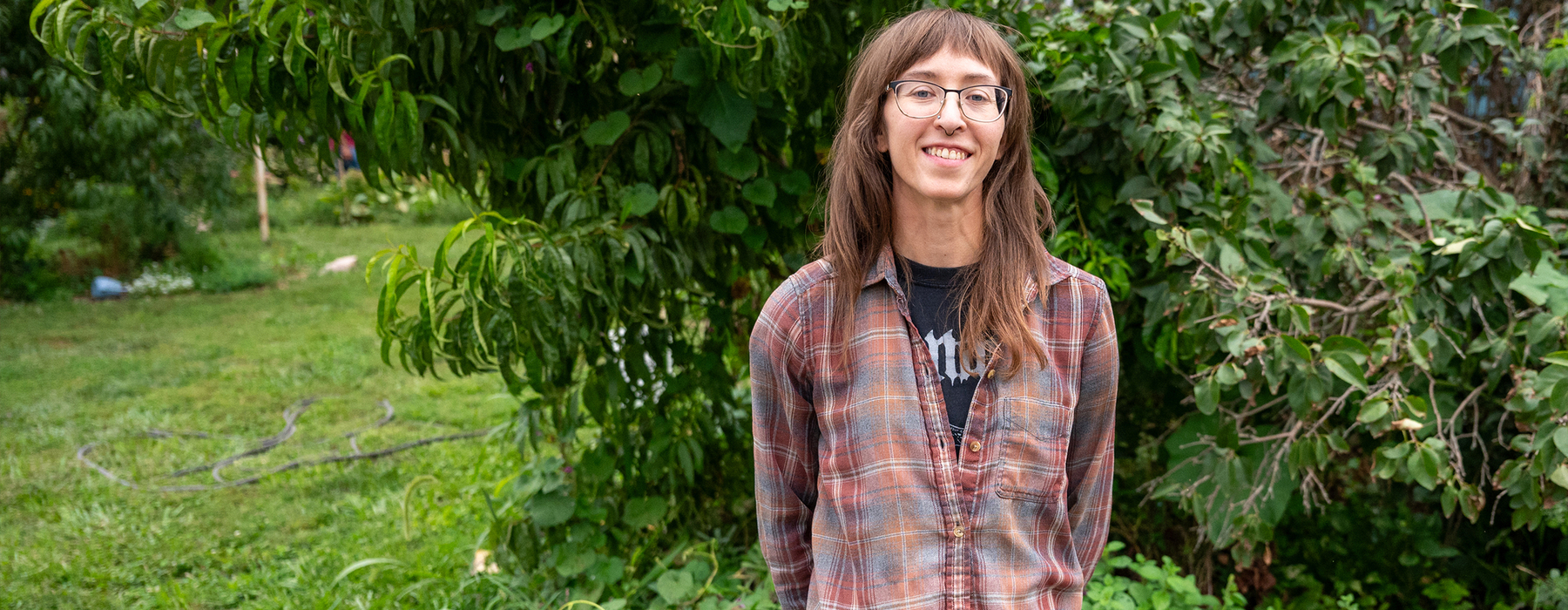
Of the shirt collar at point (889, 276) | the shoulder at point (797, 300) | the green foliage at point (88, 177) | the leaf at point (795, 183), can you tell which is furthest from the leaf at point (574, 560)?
the green foliage at point (88, 177)

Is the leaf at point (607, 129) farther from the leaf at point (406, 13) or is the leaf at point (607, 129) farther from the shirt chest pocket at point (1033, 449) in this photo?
the shirt chest pocket at point (1033, 449)

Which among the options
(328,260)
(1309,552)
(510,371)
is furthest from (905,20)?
(328,260)

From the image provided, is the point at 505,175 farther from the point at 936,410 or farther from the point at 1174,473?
the point at 1174,473

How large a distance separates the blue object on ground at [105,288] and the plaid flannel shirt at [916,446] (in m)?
8.16

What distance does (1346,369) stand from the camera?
1923 mm

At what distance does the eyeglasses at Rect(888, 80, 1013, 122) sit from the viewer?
4.27 ft

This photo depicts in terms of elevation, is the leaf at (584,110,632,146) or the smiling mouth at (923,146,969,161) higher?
the smiling mouth at (923,146,969,161)

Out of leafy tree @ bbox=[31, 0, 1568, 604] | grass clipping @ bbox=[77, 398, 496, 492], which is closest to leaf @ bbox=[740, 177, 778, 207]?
leafy tree @ bbox=[31, 0, 1568, 604]

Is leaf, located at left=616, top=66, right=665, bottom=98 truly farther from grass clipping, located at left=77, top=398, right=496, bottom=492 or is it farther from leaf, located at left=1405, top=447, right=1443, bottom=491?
grass clipping, located at left=77, top=398, right=496, bottom=492

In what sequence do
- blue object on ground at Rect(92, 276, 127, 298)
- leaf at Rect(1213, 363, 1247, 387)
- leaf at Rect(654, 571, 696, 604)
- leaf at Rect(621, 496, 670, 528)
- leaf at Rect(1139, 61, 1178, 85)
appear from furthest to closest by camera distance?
1. blue object on ground at Rect(92, 276, 127, 298)
2. leaf at Rect(621, 496, 670, 528)
3. leaf at Rect(654, 571, 696, 604)
4. leaf at Rect(1139, 61, 1178, 85)
5. leaf at Rect(1213, 363, 1247, 387)

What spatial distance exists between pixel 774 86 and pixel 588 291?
56 cm

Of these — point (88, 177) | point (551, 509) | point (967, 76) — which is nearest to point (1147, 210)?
point (967, 76)

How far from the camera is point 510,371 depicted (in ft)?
6.82

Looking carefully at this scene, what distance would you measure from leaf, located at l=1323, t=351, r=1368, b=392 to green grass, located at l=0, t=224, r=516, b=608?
167 cm
